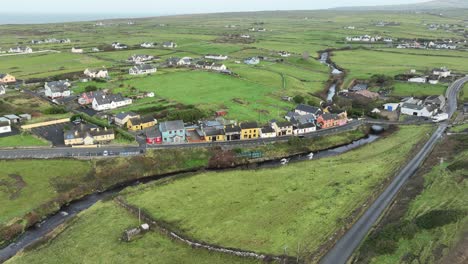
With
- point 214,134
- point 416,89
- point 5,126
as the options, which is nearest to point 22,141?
point 5,126

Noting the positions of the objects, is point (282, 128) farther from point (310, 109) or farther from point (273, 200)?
point (273, 200)

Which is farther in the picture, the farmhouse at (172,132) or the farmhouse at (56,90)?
the farmhouse at (56,90)

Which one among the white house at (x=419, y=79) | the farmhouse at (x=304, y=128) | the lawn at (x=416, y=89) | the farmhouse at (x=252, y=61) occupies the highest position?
the farmhouse at (x=252, y=61)

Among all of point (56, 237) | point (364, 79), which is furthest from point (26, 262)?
point (364, 79)

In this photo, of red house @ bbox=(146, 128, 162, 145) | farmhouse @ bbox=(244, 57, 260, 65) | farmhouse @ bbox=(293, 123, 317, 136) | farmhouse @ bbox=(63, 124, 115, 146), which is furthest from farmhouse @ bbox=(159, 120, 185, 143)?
farmhouse @ bbox=(244, 57, 260, 65)

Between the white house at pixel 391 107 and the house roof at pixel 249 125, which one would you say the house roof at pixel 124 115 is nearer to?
the house roof at pixel 249 125

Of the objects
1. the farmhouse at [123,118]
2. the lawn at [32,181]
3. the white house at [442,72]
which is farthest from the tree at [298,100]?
the white house at [442,72]
